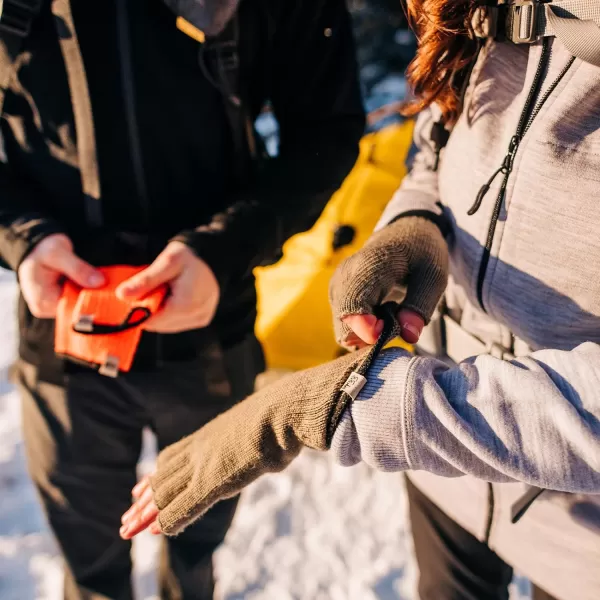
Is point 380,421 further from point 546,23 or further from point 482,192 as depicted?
point 546,23

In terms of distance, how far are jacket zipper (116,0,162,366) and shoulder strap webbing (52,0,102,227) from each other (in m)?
0.06

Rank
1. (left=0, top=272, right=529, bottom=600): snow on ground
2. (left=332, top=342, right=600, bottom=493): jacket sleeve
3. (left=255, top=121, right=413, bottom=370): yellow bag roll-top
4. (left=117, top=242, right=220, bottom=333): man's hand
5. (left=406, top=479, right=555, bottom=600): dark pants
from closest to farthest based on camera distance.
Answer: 1. (left=332, top=342, right=600, bottom=493): jacket sleeve
2. (left=117, top=242, right=220, bottom=333): man's hand
3. (left=406, top=479, right=555, bottom=600): dark pants
4. (left=0, top=272, right=529, bottom=600): snow on ground
5. (left=255, top=121, right=413, bottom=370): yellow bag roll-top

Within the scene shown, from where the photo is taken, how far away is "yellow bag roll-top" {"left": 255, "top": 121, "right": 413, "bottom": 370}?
2.16 meters

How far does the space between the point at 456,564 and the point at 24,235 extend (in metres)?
0.97

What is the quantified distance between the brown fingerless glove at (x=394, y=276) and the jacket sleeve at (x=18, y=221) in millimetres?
522

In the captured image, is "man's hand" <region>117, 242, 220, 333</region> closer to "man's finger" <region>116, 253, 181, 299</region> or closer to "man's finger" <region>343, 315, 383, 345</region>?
"man's finger" <region>116, 253, 181, 299</region>

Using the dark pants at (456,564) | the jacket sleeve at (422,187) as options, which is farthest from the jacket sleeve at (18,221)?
the dark pants at (456,564)

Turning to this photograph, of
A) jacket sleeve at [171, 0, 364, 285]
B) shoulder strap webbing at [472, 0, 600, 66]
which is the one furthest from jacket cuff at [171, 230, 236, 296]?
shoulder strap webbing at [472, 0, 600, 66]

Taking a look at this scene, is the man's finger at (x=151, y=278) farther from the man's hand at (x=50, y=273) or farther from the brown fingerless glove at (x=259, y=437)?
the brown fingerless glove at (x=259, y=437)

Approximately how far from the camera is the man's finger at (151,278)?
900 mm

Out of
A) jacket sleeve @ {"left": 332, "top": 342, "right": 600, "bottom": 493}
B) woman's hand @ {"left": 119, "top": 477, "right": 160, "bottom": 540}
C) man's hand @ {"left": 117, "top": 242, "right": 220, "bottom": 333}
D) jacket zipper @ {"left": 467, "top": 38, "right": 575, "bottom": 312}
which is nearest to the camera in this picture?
jacket sleeve @ {"left": 332, "top": 342, "right": 600, "bottom": 493}

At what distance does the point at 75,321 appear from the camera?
0.90 metres

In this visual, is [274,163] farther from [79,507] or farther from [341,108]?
[79,507]

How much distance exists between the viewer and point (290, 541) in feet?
5.78
